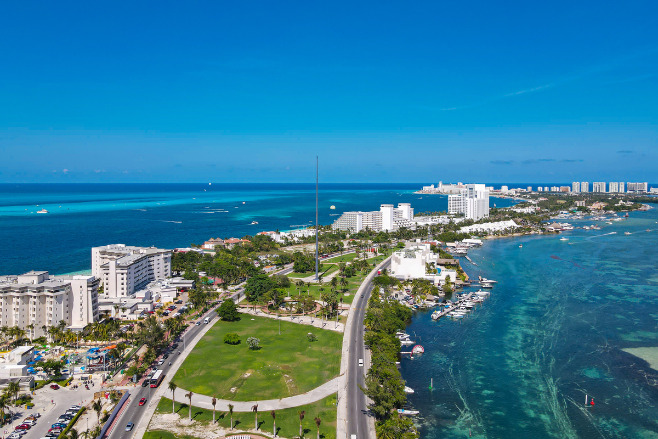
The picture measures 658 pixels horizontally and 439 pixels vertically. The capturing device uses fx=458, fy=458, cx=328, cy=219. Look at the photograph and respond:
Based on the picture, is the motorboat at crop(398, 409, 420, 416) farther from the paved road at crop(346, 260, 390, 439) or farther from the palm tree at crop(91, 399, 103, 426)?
the palm tree at crop(91, 399, 103, 426)

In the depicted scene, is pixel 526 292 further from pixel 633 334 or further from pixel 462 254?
pixel 462 254

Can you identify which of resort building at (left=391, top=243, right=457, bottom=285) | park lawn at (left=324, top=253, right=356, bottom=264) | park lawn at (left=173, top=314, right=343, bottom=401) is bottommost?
park lawn at (left=173, top=314, right=343, bottom=401)

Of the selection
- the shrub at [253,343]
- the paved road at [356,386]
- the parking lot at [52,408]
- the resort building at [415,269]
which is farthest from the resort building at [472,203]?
the parking lot at [52,408]

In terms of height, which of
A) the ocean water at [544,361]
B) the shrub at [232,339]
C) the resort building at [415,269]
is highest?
the resort building at [415,269]

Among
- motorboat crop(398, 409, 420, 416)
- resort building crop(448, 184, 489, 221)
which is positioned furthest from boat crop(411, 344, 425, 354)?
resort building crop(448, 184, 489, 221)

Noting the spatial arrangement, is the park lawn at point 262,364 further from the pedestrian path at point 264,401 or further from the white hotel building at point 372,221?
the white hotel building at point 372,221
